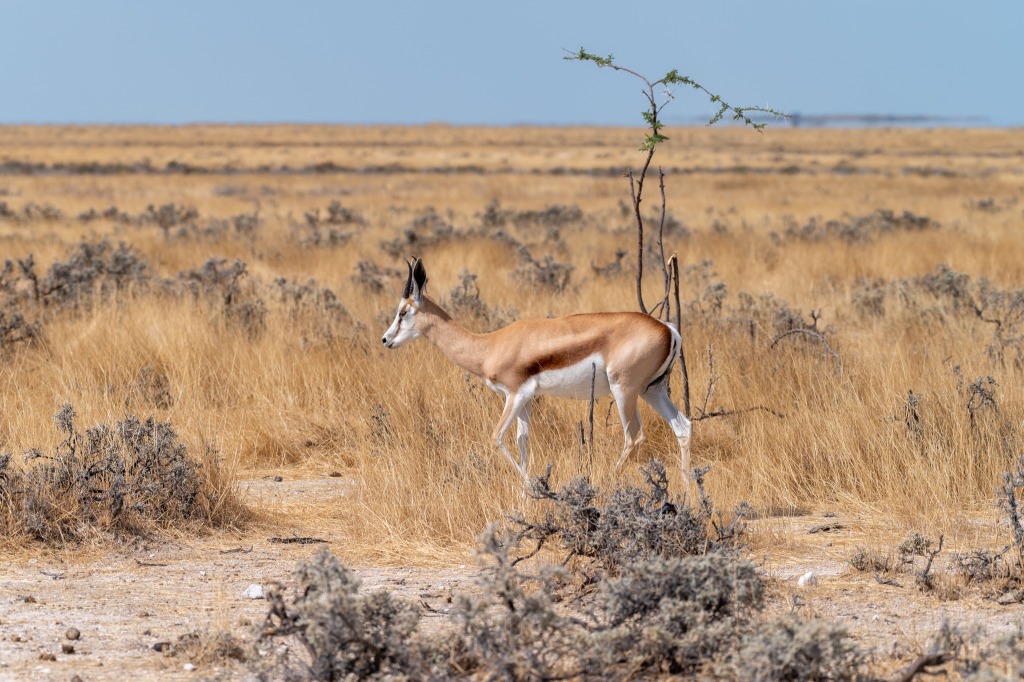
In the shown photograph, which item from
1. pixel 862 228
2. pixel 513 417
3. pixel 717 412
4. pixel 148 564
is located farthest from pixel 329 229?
pixel 148 564

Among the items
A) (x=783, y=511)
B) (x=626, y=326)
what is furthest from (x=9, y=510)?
(x=783, y=511)

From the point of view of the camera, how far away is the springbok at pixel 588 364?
6.46 meters

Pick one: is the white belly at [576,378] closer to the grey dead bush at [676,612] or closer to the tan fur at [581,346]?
the tan fur at [581,346]

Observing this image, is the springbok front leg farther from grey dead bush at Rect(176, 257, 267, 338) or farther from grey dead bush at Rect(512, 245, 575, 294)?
grey dead bush at Rect(512, 245, 575, 294)

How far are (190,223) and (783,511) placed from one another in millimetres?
A: 21426

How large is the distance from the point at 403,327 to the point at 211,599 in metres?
2.44

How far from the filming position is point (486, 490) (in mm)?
6586

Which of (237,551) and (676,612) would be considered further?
(237,551)

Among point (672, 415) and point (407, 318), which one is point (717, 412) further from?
point (407, 318)

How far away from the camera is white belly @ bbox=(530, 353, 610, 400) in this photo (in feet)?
21.3

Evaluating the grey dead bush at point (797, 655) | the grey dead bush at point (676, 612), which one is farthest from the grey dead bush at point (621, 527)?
the grey dead bush at point (797, 655)

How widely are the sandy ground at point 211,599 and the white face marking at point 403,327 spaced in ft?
4.25

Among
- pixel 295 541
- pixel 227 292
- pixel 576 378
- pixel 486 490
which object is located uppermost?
pixel 576 378

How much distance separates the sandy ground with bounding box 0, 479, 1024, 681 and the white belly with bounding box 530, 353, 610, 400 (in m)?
1.13
